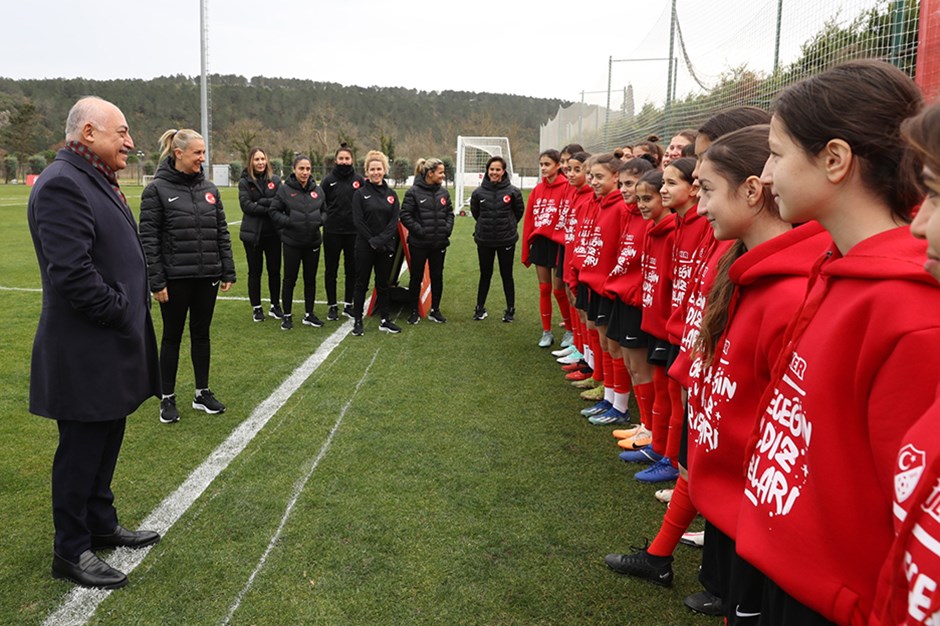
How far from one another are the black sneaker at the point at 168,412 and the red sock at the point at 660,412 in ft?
10.6

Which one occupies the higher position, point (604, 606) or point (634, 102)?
point (634, 102)

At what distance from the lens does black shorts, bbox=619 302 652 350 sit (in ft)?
14.2

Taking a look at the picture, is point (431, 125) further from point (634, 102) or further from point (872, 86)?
point (872, 86)

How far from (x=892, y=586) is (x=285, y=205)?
24.8 ft

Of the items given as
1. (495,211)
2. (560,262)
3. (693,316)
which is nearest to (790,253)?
(693,316)

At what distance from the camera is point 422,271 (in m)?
8.70

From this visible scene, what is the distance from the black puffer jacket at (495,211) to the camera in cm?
853

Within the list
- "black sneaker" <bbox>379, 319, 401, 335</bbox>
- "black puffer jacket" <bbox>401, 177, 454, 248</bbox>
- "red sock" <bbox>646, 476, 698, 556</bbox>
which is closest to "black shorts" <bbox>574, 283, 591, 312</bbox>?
"black sneaker" <bbox>379, 319, 401, 335</bbox>

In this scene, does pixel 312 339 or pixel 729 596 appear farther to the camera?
pixel 312 339

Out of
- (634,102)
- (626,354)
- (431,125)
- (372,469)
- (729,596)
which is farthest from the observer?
(431,125)

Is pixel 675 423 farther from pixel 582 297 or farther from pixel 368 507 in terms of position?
pixel 582 297

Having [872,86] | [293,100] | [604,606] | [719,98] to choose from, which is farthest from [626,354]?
[293,100]

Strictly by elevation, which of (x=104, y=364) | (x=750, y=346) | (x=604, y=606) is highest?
(x=750, y=346)

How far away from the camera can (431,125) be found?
102125 mm
